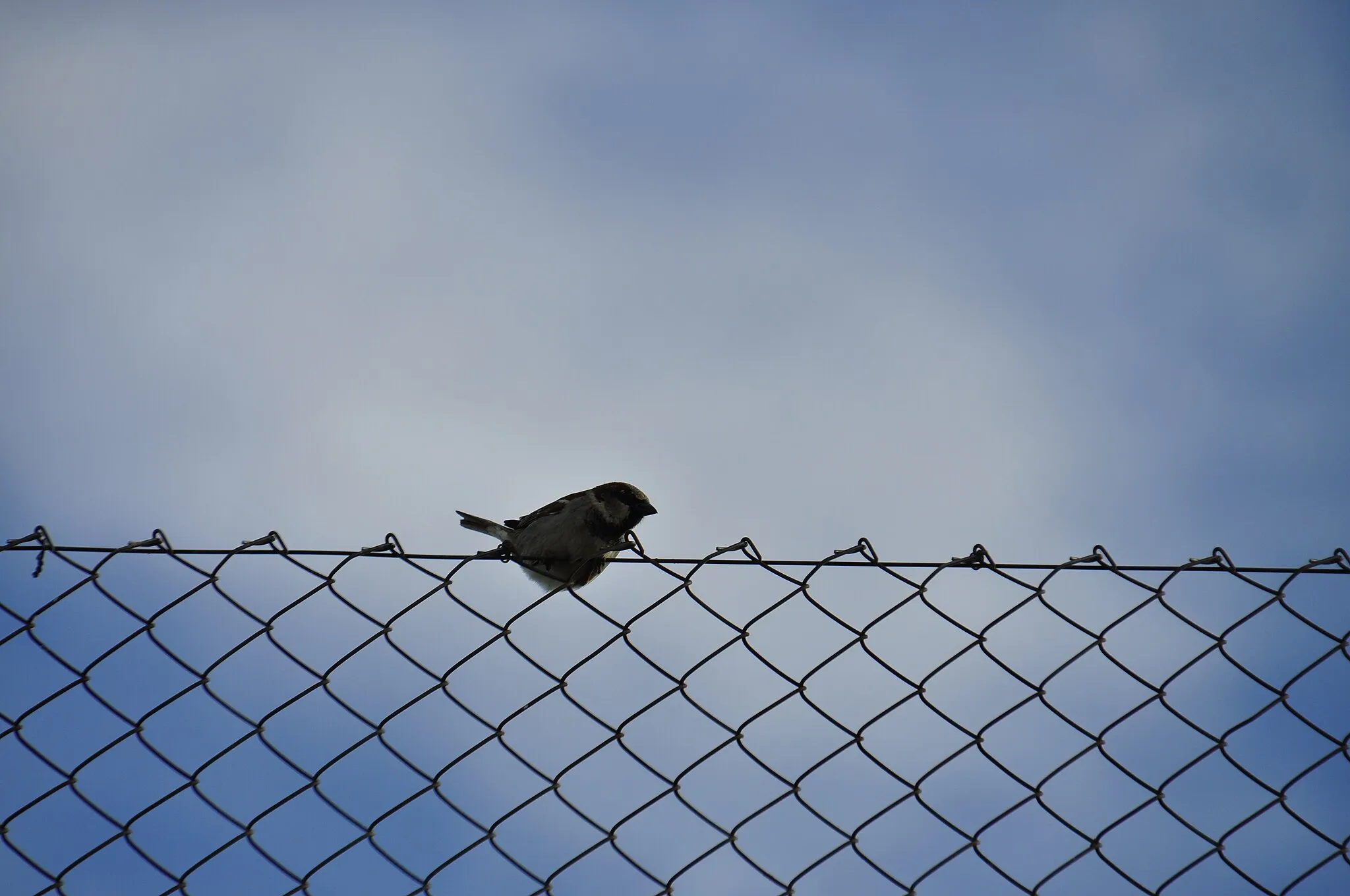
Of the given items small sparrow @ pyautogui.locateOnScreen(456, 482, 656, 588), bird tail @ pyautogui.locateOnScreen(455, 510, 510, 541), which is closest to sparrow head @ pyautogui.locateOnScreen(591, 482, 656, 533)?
small sparrow @ pyautogui.locateOnScreen(456, 482, 656, 588)

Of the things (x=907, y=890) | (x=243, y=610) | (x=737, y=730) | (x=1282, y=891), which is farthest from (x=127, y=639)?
(x=1282, y=891)

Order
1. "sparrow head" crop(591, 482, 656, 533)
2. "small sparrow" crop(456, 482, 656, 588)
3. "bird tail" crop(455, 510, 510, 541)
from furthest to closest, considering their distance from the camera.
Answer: "bird tail" crop(455, 510, 510, 541) → "sparrow head" crop(591, 482, 656, 533) → "small sparrow" crop(456, 482, 656, 588)

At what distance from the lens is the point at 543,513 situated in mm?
4434

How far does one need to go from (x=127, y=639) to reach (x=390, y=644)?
0.47 m

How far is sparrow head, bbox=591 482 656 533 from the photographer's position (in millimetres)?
4191

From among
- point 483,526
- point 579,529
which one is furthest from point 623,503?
point 483,526

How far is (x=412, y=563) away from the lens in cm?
217

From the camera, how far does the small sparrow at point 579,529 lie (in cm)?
389

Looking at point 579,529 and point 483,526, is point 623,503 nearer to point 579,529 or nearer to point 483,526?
point 579,529

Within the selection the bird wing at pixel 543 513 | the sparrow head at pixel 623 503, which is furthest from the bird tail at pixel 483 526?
the sparrow head at pixel 623 503

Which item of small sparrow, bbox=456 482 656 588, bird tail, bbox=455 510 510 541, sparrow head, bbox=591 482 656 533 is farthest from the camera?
bird tail, bbox=455 510 510 541

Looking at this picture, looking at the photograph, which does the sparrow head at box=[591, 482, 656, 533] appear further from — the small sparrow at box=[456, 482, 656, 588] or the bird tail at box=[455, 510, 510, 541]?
the bird tail at box=[455, 510, 510, 541]

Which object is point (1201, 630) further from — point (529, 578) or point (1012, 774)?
point (529, 578)

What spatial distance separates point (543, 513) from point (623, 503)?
14.4 inches
